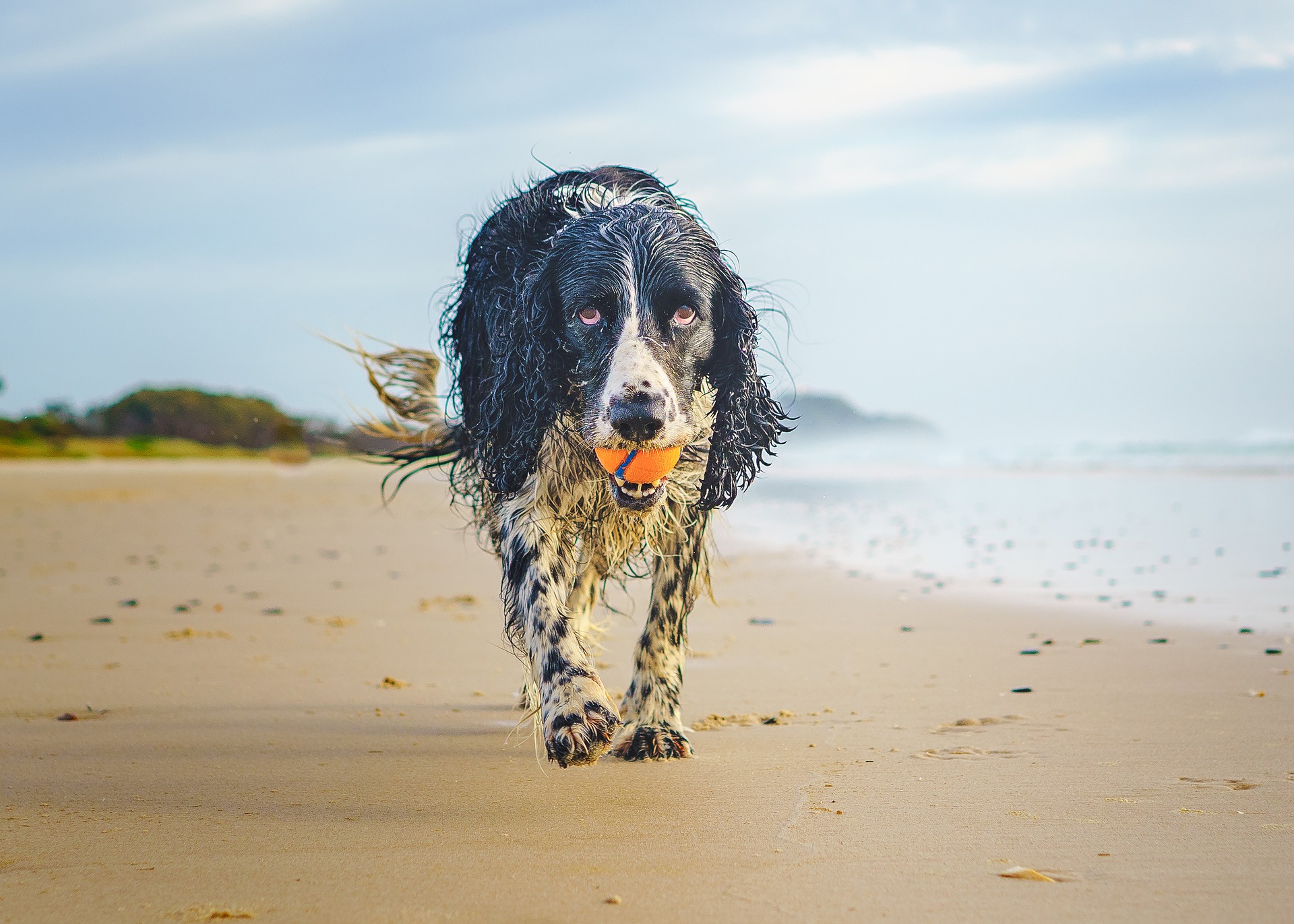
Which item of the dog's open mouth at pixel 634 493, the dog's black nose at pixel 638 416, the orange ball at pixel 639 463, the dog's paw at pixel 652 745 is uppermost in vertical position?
the dog's black nose at pixel 638 416

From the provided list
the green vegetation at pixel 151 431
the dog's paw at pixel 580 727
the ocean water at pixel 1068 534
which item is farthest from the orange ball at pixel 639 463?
the green vegetation at pixel 151 431

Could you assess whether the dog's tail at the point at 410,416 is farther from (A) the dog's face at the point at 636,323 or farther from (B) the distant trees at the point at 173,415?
(B) the distant trees at the point at 173,415

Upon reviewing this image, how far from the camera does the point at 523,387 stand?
3818 mm

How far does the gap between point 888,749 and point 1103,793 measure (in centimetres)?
73

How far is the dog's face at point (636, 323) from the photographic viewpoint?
11.0 ft

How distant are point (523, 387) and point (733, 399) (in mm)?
721

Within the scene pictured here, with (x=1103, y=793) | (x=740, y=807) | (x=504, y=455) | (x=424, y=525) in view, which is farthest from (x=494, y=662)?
(x=424, y=525)

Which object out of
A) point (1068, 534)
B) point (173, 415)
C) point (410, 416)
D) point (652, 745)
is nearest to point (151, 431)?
point (173, 415)

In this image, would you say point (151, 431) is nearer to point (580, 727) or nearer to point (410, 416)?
point (410, 416)

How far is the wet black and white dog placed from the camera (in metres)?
3.43

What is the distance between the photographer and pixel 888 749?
3604 millimetres

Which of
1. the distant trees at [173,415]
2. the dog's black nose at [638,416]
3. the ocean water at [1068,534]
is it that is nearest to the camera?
the dog's black nose at [638,416]

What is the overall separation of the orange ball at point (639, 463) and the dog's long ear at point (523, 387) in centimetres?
37

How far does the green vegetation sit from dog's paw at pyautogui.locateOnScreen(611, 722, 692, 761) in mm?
32672
